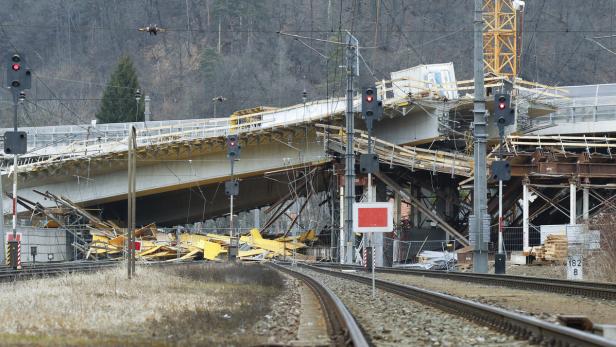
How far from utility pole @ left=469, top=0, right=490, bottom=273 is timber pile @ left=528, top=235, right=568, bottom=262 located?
25.6 feet

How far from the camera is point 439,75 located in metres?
63.3

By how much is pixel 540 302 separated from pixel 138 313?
7859 mm

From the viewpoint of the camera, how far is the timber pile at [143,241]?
62844mm

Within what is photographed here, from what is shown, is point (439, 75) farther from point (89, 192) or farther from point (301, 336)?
point (301, 336)

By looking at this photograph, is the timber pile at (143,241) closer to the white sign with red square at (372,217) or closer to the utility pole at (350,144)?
the utility pole at (350,144)

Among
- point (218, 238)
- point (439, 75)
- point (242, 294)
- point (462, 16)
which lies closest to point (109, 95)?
point (462, 16)

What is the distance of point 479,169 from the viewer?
115 feet

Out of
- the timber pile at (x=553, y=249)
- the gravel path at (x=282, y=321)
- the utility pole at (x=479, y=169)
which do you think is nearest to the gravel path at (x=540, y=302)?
the gravel path at (x=282, y=321)

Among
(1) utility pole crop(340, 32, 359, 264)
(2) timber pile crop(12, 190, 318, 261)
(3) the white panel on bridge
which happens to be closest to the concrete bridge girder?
(2) timber pile crop(12, 190, 318, 261)

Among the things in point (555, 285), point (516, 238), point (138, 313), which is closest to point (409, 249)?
point (516, 238)

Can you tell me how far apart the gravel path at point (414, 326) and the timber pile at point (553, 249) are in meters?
22.3

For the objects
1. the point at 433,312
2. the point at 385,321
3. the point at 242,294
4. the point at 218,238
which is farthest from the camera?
the point at 218,238

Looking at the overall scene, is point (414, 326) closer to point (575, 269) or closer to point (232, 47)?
point (575, 269)

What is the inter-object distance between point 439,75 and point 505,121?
97.1 feet
